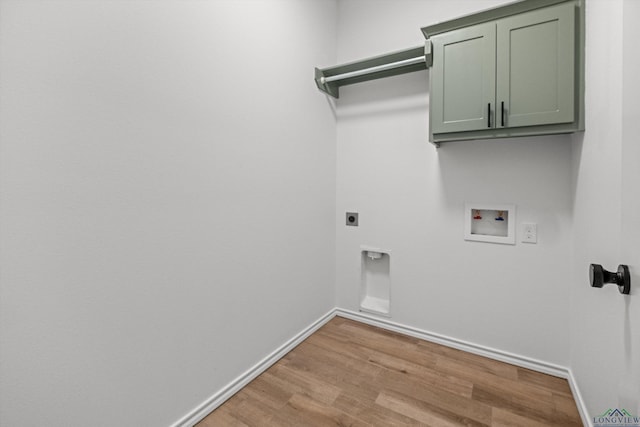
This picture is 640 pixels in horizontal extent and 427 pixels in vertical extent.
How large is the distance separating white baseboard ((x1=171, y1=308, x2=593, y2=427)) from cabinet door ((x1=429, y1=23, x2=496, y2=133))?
4.93ft

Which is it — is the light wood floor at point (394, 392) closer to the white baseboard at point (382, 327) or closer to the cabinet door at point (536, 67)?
the white baseboard at point (382, 327)

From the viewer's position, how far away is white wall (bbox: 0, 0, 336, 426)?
0.94 meters

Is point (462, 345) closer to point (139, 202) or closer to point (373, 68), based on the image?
point (373, 68)

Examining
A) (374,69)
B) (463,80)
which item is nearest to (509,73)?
(463,80)

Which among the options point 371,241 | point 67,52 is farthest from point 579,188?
point 67,52

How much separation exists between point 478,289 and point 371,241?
846 millimetres

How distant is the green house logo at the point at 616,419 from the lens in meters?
0.86

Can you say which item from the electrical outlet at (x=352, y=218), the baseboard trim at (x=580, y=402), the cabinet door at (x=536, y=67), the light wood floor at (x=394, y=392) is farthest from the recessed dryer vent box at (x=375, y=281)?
the cabinet door at (x=536, y=67)

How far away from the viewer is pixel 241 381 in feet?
5.64

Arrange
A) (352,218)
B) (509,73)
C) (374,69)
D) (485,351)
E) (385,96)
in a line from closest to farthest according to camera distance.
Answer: (509,73) → (485,351) → (374,69) → (385,96) → (352,218)

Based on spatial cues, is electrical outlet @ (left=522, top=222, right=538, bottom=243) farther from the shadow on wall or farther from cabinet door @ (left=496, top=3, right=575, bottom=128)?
the shadow on wall

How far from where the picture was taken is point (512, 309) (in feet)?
6.39

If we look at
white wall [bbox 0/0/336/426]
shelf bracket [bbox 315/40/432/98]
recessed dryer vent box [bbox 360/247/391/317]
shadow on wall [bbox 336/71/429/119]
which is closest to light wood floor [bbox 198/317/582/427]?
white wall [bbox 0/0/336/426]

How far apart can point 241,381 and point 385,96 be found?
2.24 metres
